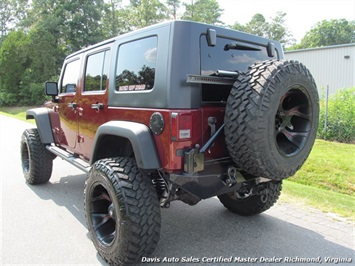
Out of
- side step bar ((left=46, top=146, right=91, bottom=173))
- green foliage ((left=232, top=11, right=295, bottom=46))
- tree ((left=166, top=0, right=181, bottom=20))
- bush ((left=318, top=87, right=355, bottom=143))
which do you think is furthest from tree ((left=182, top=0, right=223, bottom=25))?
side step bar ((left=46, top=146, right=91, bottom=173))

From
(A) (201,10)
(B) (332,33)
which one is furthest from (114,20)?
(B) (332,33)

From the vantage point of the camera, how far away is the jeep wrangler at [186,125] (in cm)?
253

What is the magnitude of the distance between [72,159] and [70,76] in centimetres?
136

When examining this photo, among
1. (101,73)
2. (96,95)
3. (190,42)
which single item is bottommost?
(96,95)

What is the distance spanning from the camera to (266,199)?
373cm

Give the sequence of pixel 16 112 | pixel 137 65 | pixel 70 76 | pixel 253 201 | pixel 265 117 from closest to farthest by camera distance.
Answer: pixel 265 117 → pixel 137 65 → pixel 253 201 → pixel 70 76 → pixel 16 112

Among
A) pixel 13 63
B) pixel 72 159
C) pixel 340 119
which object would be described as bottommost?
pixel 72 159

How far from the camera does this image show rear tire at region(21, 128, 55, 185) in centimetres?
502

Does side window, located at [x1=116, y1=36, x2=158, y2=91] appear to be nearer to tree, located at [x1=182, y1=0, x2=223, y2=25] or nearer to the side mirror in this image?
the side mirror

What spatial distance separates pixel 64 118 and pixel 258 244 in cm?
326

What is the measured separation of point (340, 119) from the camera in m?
8.71

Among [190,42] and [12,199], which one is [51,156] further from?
[190,42]

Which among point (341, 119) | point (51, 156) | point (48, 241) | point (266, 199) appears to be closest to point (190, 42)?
point (266, 199)

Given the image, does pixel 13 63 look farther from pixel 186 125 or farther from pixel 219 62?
pixel 186 125
